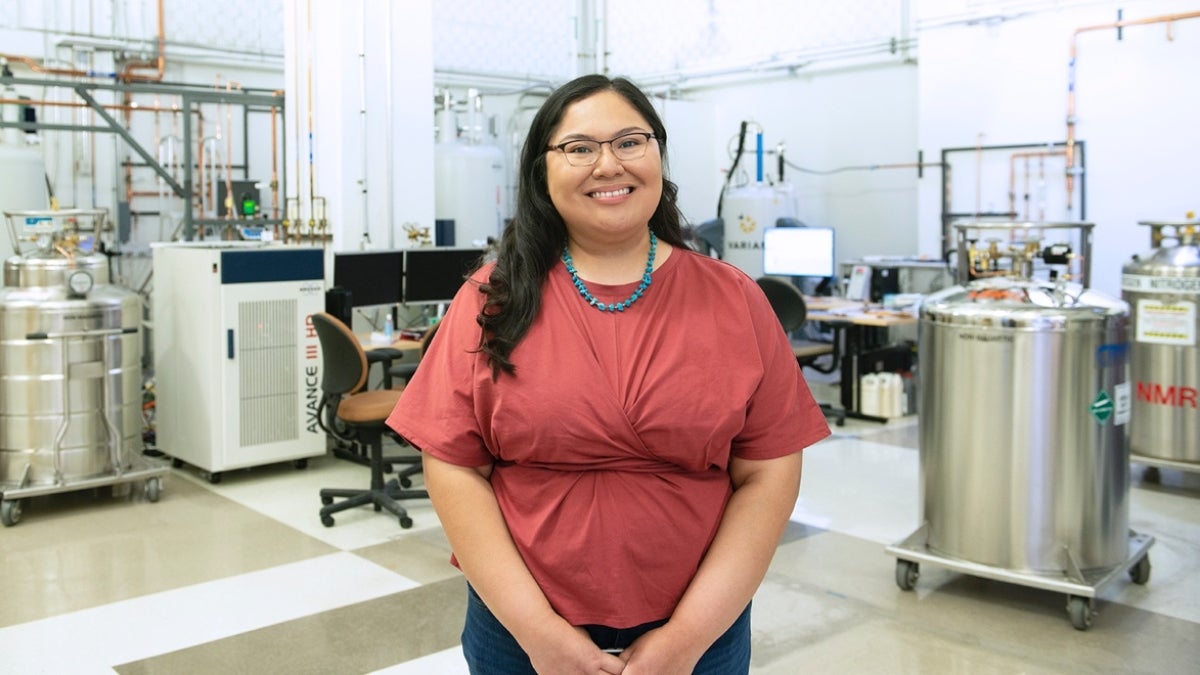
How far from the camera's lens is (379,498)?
4430mm

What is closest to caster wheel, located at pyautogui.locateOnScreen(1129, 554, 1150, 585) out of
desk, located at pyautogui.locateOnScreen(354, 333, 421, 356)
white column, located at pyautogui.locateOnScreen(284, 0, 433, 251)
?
desk, located at pyautogui.locateOnScreen(354, 333, 421, 356)

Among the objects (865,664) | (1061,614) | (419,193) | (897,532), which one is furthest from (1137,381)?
(419,193)

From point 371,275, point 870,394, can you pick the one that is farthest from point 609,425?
point 870,394

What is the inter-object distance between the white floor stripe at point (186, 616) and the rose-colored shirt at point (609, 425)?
2114mm

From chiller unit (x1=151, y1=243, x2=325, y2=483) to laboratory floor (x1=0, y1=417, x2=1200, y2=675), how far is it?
323 millimetres

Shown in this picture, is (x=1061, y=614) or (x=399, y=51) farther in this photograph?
(x=399, y=51)

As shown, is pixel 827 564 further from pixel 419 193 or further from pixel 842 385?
pixel 419 193

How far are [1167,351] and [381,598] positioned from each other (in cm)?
347

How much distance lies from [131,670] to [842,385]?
4562 mm

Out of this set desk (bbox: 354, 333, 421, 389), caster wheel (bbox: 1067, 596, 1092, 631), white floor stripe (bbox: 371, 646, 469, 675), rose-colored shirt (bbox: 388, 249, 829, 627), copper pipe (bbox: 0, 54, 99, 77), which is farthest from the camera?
copper pipe (bbox: 0, 54, 99, 77)

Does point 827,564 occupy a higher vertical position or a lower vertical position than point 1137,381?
lower

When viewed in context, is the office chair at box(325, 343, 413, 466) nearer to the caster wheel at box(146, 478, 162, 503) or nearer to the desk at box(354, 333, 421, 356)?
the desk at box(354, 333, 421, 356)

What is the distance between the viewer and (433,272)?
564 cm

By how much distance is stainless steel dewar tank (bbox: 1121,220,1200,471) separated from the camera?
464cm
